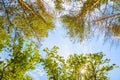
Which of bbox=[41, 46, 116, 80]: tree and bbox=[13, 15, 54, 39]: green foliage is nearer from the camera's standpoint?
bbox=[13, 15, 54, 39]: green foliage

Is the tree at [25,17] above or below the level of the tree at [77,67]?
below

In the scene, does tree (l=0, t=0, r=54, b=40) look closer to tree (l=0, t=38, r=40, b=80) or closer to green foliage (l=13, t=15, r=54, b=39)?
green foliage (l=13, t=15, r=54, b=39)

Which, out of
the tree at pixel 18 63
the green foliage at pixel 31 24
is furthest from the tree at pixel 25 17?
the tree at pixel 18 63

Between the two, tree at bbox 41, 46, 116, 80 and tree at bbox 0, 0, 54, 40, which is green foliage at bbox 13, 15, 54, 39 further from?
tree at bbox 41, 46, 116, 80

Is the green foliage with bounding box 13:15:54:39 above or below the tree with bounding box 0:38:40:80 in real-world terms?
below

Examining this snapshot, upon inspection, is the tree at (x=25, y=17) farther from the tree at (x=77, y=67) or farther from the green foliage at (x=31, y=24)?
the tree at (x=77, y=67)

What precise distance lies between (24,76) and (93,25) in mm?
11639

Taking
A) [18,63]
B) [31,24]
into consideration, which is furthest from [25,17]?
[18,63]

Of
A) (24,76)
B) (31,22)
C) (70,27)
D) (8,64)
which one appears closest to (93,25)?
(70,27)

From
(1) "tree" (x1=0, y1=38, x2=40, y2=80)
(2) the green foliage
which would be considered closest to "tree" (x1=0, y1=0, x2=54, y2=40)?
(2) the green foliage

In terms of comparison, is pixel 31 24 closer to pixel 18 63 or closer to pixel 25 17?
pixel 25 17

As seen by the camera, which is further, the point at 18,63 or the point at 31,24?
the point at 18,63

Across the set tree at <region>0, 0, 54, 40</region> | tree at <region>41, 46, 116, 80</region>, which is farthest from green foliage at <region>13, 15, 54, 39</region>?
tree at <region>41, 46, 116, 80</region>

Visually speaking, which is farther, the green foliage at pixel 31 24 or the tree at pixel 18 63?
the tree at pixel 18 63
